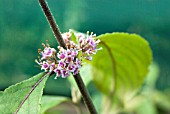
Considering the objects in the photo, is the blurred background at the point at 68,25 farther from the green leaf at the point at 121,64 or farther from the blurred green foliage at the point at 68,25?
the green leaf at the point at 121,64

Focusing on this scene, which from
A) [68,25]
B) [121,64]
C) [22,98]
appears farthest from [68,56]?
[68,25]

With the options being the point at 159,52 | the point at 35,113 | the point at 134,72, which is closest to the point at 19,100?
the point at 35,113

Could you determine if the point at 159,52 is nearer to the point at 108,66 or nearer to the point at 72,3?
the point at 72,3

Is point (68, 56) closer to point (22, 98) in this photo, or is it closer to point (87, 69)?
point (22, 98)

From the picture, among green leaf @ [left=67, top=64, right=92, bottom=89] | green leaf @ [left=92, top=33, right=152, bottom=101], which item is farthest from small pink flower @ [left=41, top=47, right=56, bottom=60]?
green leaf @ [left=67, top=64, right=92, bottom=89]

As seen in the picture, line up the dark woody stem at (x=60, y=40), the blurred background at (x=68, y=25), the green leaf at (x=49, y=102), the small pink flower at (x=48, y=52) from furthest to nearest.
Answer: the blurred background at (x=68, y=25) < the green leaf at (x=49, y=102) < the small pink flower at (x=48, y=52) < the dark woody stem at (x=60, y=40)

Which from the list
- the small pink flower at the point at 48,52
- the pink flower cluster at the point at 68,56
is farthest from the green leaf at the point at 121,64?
the small pink flower at the point at 48,52
